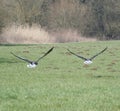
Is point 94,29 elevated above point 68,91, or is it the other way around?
point 68,91

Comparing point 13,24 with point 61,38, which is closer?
point 13,24

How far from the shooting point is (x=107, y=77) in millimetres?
14578

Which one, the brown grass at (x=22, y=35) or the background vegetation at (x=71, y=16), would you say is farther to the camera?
the background vegetation at (x=71, y=16)

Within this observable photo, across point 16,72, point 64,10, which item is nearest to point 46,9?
point 64,10

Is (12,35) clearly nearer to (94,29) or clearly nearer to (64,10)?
(64,10)

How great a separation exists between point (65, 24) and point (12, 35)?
1673cm

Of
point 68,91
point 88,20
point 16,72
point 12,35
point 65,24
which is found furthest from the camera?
point 88,20

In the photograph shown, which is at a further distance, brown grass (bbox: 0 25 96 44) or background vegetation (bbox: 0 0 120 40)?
background vegetation (bbox: 0 0 120 40)

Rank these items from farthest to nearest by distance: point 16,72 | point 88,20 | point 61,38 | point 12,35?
point 88,20, point 61,38, point 12,35, point 16,72

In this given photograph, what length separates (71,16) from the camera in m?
61.8

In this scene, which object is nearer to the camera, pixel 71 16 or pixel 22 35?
pixel 22 35

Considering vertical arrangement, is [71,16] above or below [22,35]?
above

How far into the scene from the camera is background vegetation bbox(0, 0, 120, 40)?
53.3 metres

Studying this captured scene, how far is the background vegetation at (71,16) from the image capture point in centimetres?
5331
